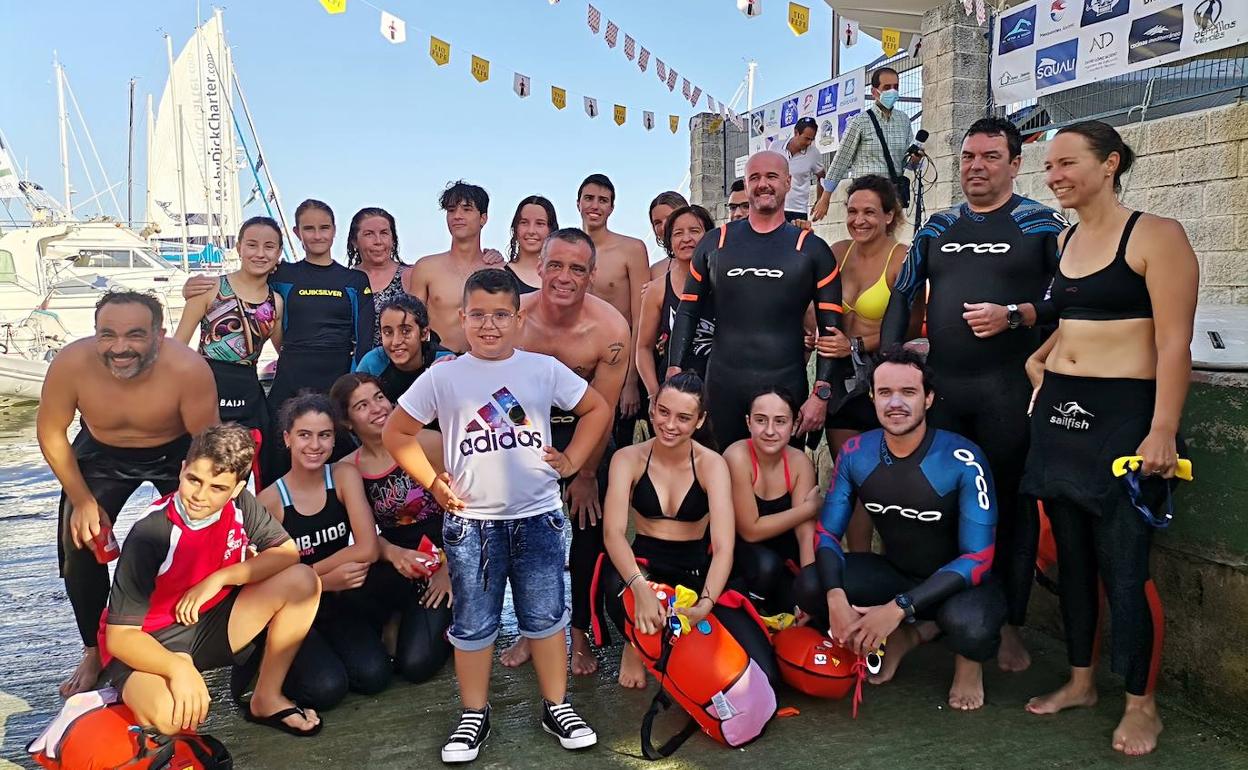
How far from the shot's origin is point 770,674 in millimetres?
3207

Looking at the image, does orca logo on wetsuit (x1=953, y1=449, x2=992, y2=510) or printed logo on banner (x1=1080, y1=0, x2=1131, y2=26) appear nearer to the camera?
orca logo on wetsuit (x1=953, y1=449, x2=992, y2=510)

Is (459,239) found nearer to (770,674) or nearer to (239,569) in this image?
(239,569)

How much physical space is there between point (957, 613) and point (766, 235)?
1.84m

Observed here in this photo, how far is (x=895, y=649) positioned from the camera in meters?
3.52

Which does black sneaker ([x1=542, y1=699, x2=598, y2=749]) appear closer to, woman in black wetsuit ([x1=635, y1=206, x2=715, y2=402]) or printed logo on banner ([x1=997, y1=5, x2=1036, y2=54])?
woman in black wetsuit ([x1=635, y1=206, x2=715, y2=402])

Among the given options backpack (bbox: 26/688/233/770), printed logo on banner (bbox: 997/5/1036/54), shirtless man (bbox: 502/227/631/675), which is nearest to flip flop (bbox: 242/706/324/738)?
backpack (bbox: 26/688/233/770)

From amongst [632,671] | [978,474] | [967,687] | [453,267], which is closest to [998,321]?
[978,474]

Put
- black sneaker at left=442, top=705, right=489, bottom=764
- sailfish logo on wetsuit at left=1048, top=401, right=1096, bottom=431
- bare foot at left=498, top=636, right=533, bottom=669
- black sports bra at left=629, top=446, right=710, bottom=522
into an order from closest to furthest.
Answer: black sneaker at left=442, top=705, right=489, bottom=764
sailfish logo on wetsuit at left=1048, top=401, right=1096, bottom=431
black sports bra at left=629, top=446, right=710, bottom=522
bare foot at left=498, top=636, right=533, bottom=669

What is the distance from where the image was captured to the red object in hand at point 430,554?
3.68 metres

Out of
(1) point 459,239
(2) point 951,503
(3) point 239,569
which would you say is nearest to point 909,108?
(1) point 459,239

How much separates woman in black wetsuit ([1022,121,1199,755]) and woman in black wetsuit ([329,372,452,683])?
2.47 metres

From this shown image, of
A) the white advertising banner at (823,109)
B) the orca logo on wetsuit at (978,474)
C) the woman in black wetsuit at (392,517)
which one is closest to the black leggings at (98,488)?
the woman in black wetsuit at (392,517)

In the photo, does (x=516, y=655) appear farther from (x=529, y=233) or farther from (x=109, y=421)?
(x=529, y=233)

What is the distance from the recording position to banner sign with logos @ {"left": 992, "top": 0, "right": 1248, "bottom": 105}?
6.16 meters
